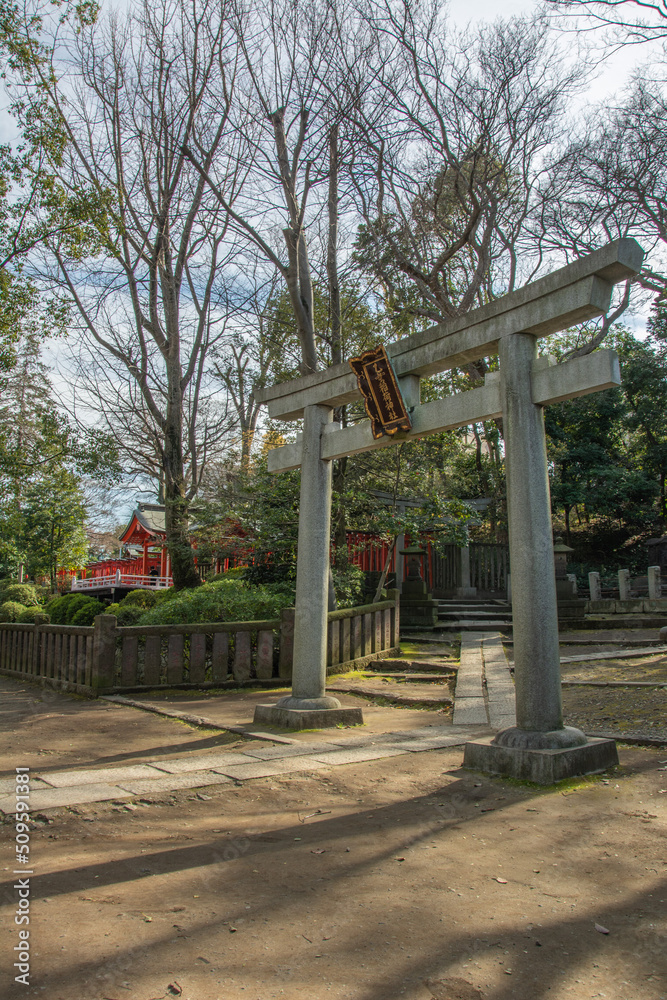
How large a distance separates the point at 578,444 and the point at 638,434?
15.5ft

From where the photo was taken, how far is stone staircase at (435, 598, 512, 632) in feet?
45.2

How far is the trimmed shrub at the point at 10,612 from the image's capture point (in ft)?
60.5

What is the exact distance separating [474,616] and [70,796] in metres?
12.3

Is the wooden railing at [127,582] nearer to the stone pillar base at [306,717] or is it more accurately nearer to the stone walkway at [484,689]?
the stone walkway at [484,689]

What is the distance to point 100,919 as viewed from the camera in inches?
89.8

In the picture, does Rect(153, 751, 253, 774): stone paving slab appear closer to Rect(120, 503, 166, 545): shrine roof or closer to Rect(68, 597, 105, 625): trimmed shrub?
Rect(68, 597, 105, 625): trimmed shrub

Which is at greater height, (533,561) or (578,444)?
(578,444)

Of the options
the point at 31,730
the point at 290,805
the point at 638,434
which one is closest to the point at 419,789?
the point at 290,805

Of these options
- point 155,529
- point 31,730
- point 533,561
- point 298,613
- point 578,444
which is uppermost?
point 578,444

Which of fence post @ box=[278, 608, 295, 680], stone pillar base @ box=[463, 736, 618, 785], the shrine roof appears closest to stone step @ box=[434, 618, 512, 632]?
fence post @ box=[278, 608, 295, 680]

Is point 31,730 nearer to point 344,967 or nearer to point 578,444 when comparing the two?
point 344,967

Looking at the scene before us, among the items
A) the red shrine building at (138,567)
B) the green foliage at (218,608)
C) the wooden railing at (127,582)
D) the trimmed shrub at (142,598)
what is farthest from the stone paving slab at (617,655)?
the red shrine building at (138,567)

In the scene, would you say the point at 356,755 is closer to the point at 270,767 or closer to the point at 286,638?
the point at 270,767

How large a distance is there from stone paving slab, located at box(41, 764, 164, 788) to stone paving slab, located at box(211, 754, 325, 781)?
0.47 m
